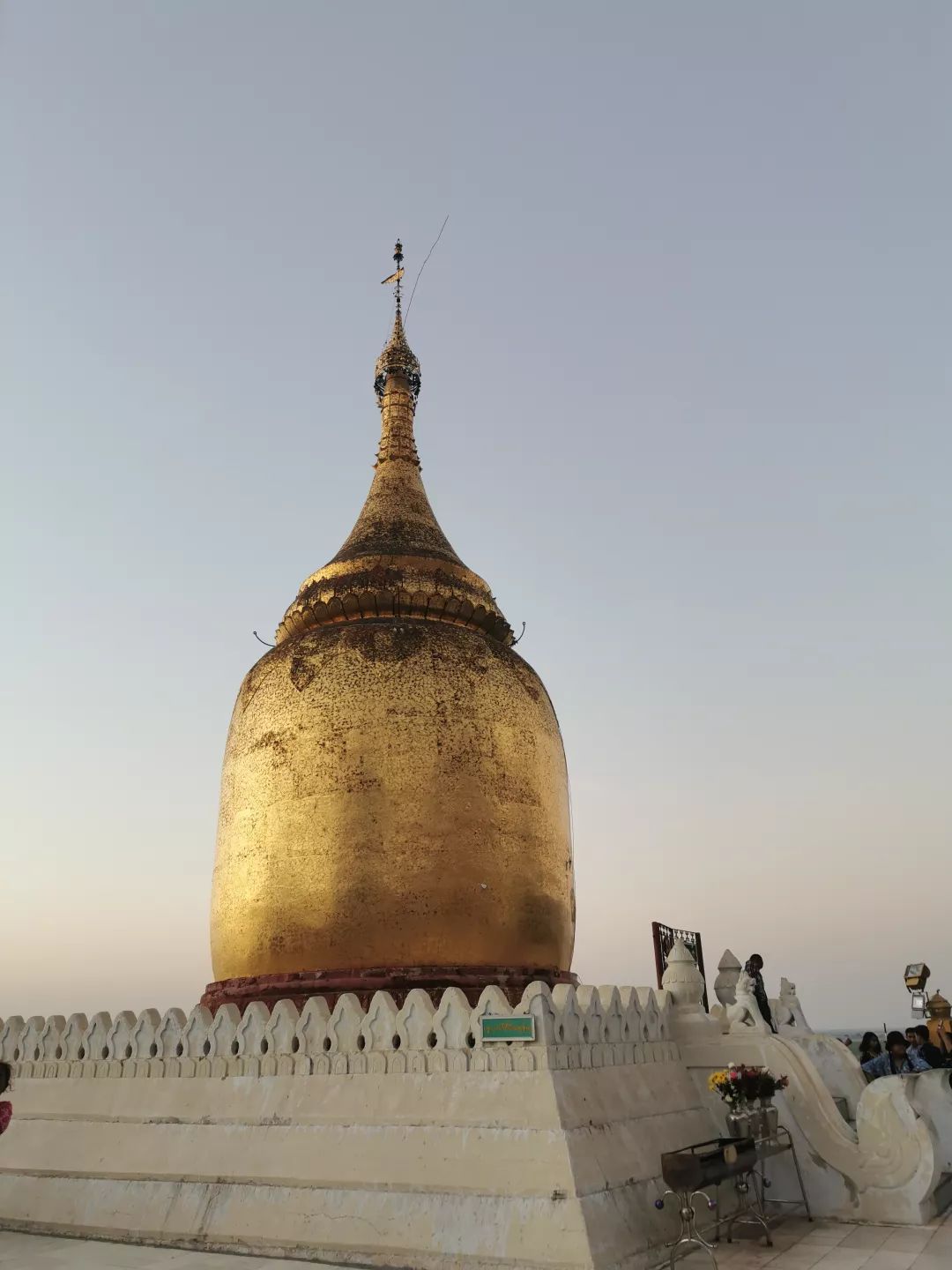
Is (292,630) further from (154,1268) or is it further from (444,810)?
(154,1268)

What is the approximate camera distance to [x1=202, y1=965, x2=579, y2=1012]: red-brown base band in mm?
13227

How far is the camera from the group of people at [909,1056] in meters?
13.3

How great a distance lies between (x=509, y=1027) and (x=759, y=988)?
502 centimetres

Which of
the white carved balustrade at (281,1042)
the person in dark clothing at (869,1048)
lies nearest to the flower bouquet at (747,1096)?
the white carved balustrade at (281,1042)

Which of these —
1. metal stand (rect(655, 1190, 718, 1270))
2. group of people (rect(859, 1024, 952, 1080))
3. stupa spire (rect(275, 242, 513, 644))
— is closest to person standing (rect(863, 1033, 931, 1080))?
group of people (rect(859, 1024, 952, 1080))

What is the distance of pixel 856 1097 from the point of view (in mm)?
12977

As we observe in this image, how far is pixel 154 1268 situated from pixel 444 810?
6.76 m

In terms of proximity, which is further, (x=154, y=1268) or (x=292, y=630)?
(x=292, y=630)

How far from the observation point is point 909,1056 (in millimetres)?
13688

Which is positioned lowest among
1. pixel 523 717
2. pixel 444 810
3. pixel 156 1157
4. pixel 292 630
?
pixel 156 1157

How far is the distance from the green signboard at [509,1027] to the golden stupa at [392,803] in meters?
3.40

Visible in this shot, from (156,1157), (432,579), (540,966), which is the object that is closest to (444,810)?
(540,966)

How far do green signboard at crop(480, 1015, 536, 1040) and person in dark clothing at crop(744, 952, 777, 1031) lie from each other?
15.7 feet

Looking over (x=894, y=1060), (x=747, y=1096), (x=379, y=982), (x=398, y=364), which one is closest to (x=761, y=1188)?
(x=747, y=1096)
